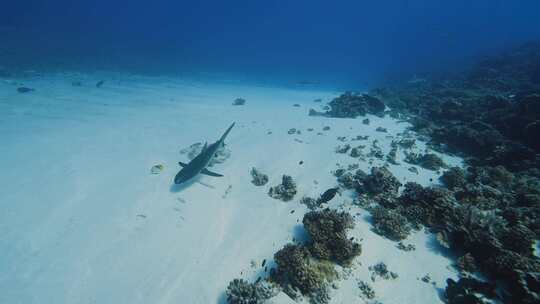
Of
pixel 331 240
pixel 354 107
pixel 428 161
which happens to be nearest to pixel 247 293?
pixel 331 240

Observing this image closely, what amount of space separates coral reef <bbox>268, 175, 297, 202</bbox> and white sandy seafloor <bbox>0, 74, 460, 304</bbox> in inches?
8.4

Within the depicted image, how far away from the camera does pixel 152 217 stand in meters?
7.13

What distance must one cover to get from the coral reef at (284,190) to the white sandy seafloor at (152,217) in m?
0.21

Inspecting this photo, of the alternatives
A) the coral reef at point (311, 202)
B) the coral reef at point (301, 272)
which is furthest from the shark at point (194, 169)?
the coral reef at point (301, 272)

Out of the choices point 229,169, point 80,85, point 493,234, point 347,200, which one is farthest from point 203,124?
point 80,85

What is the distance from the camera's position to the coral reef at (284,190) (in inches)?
325

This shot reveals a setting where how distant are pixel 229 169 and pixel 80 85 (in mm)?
23321

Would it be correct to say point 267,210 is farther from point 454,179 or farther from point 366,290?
point 454,179

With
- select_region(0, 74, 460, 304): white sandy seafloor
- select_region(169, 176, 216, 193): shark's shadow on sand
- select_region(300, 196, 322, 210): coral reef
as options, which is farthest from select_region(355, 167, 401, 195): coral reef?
select_region(169, 176, 216, 193): shark's shadow on sand

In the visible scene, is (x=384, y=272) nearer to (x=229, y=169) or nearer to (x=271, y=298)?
(x=271, y=298)

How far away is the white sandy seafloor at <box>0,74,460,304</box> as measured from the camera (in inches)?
206

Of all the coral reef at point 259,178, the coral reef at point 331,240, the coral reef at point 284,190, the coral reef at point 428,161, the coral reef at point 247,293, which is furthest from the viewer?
the coral reef at point 428,161

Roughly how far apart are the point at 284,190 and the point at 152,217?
413 centimetres

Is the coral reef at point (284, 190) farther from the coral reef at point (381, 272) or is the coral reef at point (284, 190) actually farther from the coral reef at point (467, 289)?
the coral reef at point (467, 289)
